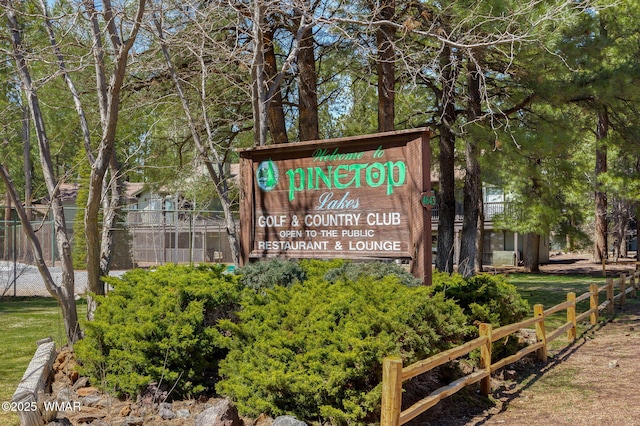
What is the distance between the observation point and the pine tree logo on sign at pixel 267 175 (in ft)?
27.9

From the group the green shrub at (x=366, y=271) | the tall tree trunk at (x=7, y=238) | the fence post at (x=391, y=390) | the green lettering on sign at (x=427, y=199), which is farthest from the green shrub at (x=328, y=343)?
the tall tree trunk at (x=7, y=238)

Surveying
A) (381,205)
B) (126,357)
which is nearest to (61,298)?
(126,357)

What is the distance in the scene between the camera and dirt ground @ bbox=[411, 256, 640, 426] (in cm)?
638

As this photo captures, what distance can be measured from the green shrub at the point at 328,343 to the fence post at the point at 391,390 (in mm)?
179

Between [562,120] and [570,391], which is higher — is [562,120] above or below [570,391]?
above

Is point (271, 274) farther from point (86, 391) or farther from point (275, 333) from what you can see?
point (86, 391)

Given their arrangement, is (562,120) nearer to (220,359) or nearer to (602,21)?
(602,21)

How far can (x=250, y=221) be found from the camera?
341 inches

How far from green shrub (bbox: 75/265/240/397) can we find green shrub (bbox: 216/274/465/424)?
11.4 inches

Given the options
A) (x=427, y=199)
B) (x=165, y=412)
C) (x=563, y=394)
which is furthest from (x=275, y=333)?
(x=563, y=394)

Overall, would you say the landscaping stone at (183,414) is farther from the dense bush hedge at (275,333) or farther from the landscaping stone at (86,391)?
the landscaping stone at (86,391)

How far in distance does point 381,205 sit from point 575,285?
17.4 metres

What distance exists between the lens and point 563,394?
739 cm

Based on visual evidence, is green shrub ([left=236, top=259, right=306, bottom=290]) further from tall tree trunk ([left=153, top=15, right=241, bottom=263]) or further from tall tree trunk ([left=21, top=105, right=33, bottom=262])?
tall tree trunk ([left=21, top=105, right=33, bottom=262])
